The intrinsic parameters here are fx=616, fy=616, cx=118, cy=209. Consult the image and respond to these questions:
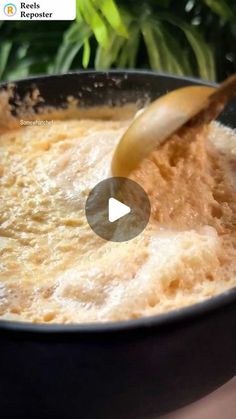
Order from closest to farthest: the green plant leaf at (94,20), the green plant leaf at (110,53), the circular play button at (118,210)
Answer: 1. the circular play button at (118,210)
2. the green plant leaf at (94,20)
3. the green plant leaf at (110,53)

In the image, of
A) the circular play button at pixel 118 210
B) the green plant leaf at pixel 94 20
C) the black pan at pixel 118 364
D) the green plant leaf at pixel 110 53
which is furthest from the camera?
the green plant leaf at pixel 110 53

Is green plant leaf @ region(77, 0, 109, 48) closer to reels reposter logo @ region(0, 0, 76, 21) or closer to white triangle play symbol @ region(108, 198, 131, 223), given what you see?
reels reposter logo @ region(0, 0, 76, 21)

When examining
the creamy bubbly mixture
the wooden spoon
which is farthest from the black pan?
the wooden spoon

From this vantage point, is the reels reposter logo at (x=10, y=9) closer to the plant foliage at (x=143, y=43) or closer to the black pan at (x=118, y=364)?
the plant foliage at (x=143, y=43)

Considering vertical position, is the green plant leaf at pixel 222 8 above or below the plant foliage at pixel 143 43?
above

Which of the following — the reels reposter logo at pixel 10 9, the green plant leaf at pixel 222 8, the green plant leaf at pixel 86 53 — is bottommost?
the green plant leaf at pixel 86 53

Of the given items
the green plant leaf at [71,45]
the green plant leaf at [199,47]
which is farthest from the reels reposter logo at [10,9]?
the green plant leaf at [199,47]

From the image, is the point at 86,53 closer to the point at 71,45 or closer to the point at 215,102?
the point at 71,45
